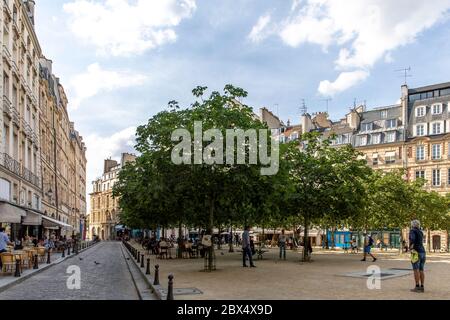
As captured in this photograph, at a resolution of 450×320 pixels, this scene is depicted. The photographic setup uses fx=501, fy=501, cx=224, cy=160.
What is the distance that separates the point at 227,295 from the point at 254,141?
713cm

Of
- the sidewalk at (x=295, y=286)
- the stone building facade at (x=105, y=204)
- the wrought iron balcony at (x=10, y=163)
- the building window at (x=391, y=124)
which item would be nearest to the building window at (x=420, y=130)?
the building window at (x=391, y=124)

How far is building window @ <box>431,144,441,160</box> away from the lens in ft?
183

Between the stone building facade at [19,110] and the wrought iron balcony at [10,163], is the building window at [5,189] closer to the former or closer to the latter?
the stone building facade at [19,110]

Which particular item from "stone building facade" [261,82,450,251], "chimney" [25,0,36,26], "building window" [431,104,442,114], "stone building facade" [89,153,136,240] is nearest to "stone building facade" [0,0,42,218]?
"chimney" [25,0,36,26]

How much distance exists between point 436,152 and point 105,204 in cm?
8371

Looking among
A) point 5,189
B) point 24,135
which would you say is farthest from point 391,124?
point 5,189

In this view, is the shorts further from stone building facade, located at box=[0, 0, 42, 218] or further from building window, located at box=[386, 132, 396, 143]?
building window, located at box=[386, 132, 396, 143]

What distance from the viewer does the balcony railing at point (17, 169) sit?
2727 centimetres

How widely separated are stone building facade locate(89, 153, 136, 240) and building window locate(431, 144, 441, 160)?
6994cm

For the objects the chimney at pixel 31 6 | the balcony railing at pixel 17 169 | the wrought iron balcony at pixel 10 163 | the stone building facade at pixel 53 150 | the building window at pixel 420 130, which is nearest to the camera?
the wrought iron balcony at pixel 10 163

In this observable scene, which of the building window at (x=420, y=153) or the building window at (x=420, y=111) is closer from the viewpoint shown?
the building window at (x=420, y=153)

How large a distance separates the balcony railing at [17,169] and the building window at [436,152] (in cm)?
4190

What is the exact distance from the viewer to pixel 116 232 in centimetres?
11119
